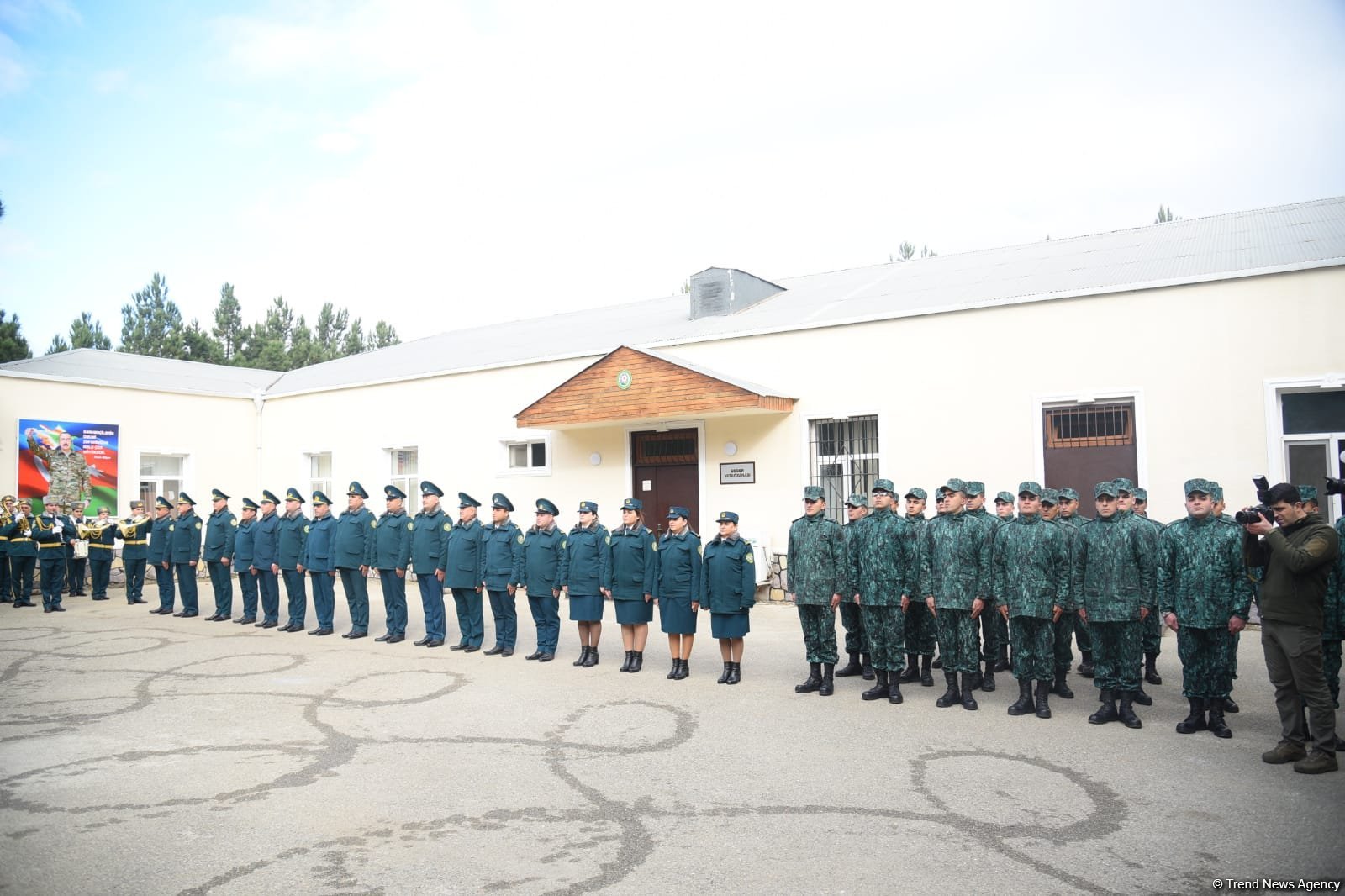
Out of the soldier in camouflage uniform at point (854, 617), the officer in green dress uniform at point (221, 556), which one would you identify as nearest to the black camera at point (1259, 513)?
the soldier in camouflage uniform at point (854, 617)

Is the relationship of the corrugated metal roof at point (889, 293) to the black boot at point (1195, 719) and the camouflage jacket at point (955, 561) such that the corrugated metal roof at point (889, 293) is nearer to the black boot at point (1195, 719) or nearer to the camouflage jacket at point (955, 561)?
the camouflage jacket at point (955, 561)

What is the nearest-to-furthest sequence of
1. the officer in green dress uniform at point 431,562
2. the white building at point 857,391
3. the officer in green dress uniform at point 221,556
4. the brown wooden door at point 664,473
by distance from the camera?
the white building at point 857,391
the officer in green dress uniform at point 431,562
the officer in green dress uniform at point 221,556
the brown wooden door at point 664,473

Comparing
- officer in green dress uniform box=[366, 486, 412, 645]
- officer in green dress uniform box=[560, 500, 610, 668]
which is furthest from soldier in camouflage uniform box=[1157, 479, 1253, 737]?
officer in green dress uniform box=[366, 486, 412, 645]

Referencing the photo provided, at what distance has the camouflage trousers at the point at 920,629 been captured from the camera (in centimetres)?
794

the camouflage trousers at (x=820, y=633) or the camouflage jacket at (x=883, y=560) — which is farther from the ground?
the camouflage jacket at (x=883, y=560)

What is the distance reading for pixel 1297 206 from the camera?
13297 millimetres

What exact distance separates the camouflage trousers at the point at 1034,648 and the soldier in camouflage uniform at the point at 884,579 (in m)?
0.92

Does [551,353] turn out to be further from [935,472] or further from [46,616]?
[46,616]

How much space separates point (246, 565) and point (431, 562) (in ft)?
12.0

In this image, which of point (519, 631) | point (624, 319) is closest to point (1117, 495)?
point (519, 631)

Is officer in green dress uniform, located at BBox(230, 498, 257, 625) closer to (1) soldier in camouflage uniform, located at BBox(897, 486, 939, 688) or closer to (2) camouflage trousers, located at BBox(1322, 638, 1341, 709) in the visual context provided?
(1) soldier in camouflage uniform, located at BBox(897, 486, 939, 688)

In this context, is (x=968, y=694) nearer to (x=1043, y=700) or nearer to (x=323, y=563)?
(x=1043, y=700)

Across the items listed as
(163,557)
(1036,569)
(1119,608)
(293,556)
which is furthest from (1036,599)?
(163,557)

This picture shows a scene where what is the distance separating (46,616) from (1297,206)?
1971 centimetres
